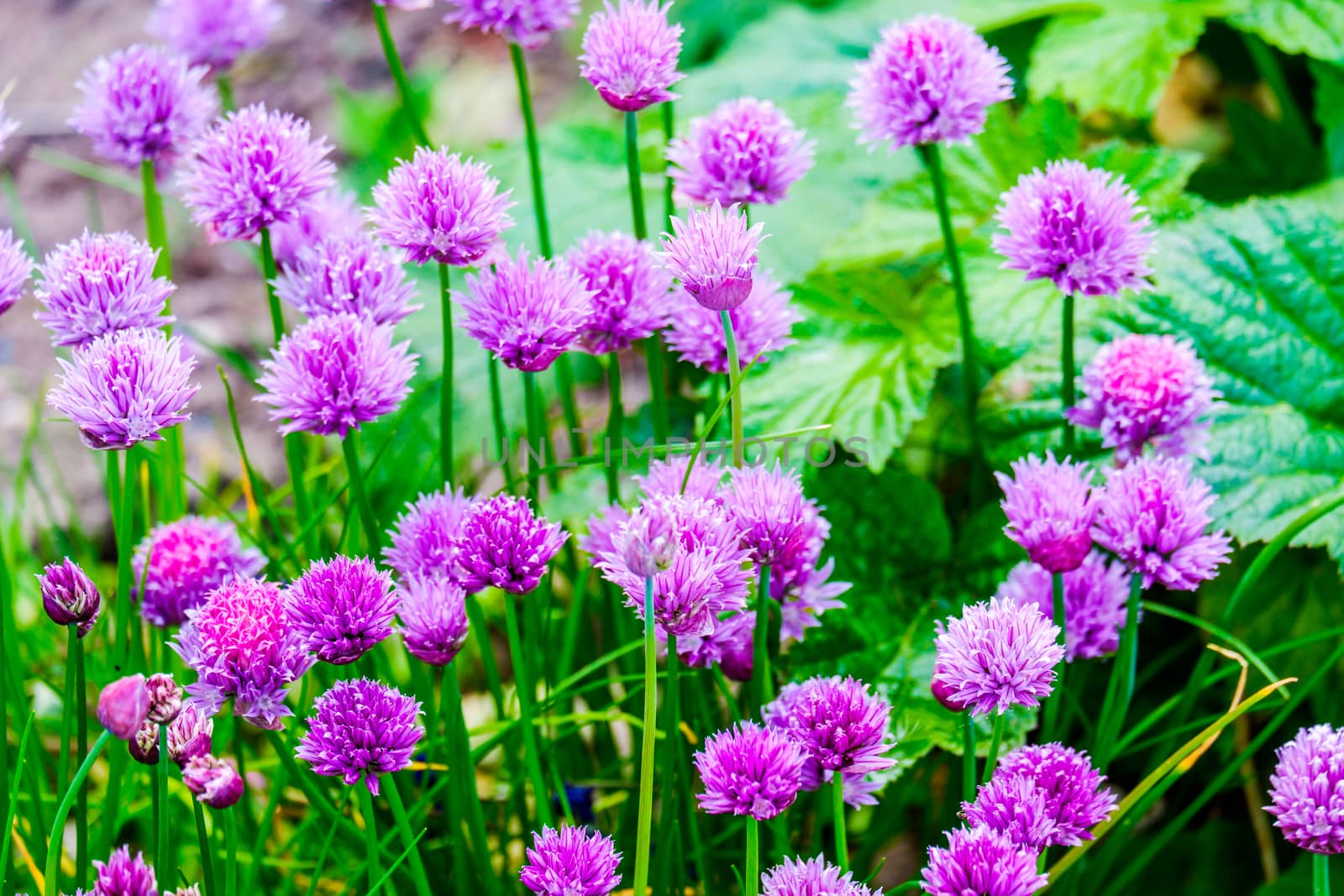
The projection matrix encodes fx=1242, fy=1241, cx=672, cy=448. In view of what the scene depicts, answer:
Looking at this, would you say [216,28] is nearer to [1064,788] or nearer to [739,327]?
[739,327]

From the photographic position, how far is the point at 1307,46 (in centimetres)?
143

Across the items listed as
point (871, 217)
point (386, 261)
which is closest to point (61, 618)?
point (386, 261)

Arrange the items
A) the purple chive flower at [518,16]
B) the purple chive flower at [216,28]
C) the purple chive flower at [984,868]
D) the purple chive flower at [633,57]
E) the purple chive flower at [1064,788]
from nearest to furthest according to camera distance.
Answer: the purple chive flower at [984,868] < the purple chive flower at [1064,788] < the purple chive flower at [633,57] < the purple chive flower at [518,16] < the purple chive flower at [216,28]

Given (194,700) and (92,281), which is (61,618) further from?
(92,281)

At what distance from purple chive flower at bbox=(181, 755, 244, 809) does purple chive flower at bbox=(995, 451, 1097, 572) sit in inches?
19.8

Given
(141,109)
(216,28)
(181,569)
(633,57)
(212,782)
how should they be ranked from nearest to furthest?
(212,782) → (633,57) → (181,569) → (141,109) → (216,28)

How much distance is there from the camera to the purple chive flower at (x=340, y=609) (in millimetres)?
745

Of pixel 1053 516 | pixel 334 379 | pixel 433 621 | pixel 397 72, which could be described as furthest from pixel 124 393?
pixel 1053 516

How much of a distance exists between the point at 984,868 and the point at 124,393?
1.85 feet

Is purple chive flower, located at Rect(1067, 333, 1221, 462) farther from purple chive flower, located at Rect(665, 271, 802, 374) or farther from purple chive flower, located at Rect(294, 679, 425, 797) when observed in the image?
purple chive flower, located at Rect(294, 679, 425, 797)

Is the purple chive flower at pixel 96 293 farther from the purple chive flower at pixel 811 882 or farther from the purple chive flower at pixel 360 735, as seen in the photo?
the purple chive flower at pixel 811 882

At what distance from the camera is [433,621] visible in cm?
78

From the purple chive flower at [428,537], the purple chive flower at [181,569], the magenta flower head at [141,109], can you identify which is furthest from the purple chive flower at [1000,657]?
the magenta flower head at [141,109]

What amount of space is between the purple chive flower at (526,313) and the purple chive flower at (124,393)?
191mm
